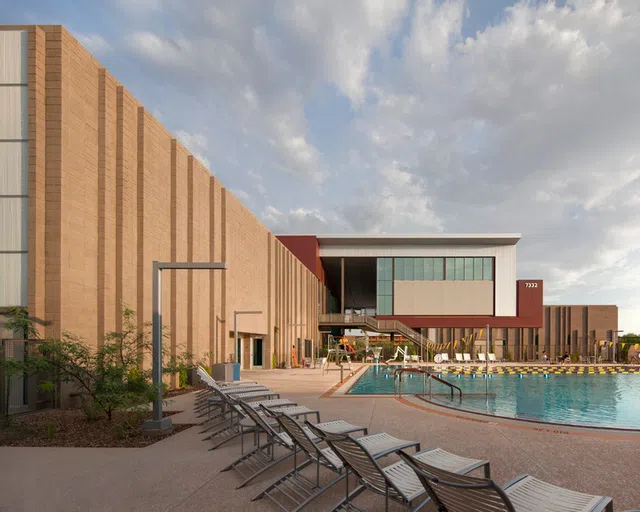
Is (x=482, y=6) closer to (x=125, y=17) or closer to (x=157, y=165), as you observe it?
(x=125, y=17)

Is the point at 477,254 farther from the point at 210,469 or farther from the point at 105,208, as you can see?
the point at 210,469

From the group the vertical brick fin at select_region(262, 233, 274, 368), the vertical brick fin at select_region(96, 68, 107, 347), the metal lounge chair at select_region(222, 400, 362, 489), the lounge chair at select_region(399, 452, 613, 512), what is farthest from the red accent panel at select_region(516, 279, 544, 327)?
the lounge chair at select_region(399, 452, 613, 512)

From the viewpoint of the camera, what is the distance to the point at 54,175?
1411 cm

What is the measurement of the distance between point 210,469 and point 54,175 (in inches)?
382

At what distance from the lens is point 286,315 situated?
136ft

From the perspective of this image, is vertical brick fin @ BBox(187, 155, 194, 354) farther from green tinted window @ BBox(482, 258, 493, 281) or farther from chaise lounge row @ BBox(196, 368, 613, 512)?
green tinted window @ BBox(482, 258, 493, 281)

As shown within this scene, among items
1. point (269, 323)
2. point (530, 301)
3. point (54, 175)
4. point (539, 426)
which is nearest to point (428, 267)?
point (530, 301)

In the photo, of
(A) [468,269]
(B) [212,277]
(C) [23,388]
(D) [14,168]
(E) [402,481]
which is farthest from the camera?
(A) [468,269]

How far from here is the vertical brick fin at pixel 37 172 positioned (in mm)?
13633

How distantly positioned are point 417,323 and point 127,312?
148 ft

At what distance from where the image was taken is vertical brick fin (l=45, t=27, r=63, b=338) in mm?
13766

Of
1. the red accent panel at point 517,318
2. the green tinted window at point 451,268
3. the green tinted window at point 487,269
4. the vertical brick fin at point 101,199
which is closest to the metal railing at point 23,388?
the vertical brick fin at point 101,199

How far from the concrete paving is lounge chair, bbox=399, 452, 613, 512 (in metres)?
1.67

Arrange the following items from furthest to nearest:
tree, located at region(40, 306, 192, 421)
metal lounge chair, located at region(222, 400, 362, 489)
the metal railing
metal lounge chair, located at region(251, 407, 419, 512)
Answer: the metal railing, tree, located at region(40, 306, 192, 421), metal lounge chair, located at region(222, 400, 362, 489), metal lounge chair, located at region(251, 407, 419, 512)
